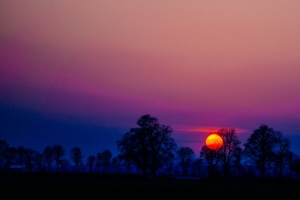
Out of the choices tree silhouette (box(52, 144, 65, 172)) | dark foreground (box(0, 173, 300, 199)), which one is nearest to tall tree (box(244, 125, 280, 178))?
dark foreground (box(0, 173, 300, 199))

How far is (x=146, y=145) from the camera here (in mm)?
85500

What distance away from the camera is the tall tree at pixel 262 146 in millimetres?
81375

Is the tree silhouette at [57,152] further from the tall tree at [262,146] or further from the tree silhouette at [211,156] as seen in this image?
the tall tree at [262,146]

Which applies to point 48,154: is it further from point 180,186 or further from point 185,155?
point 180,186

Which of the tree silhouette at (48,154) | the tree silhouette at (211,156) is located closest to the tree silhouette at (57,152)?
the tree silhouette at (48,154)

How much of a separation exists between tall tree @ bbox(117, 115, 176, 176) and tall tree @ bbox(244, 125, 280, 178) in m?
15.6

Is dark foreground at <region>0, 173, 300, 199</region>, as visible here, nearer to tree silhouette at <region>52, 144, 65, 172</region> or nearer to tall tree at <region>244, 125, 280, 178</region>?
tall tree at <region>244, 125, 280, 178</region>

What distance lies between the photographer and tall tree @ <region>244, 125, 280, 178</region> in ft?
267

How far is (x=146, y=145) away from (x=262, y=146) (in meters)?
22.7

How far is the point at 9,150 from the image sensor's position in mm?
157125

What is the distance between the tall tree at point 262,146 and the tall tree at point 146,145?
1564cm

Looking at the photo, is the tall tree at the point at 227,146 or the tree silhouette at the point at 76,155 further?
the tree silhouette at the point at 76,155

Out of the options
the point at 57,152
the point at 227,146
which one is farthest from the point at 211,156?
the point at 57,152

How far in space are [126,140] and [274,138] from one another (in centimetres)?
2890
